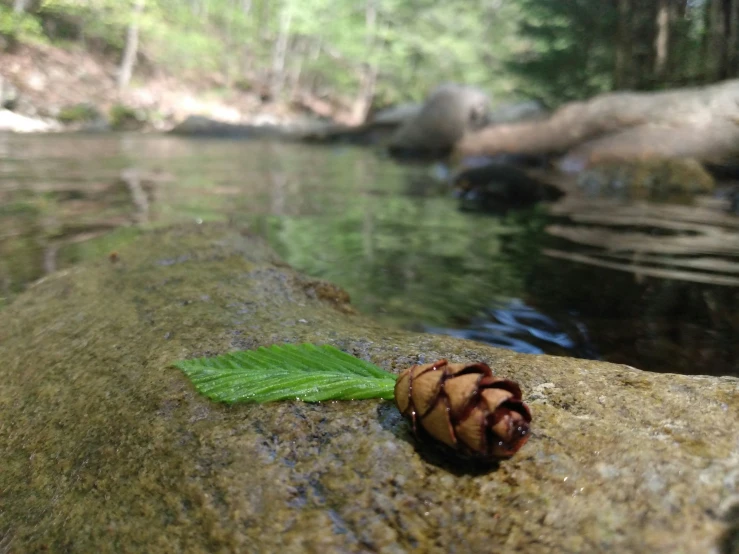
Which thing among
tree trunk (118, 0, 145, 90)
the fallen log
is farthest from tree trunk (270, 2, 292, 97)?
the fallen log

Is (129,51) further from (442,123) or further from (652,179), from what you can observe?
(652,179)

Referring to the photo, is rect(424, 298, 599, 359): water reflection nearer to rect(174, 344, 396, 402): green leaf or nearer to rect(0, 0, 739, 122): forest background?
rect(174, 344, 396, 402): green leaf

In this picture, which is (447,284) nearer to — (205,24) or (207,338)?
(207,338)

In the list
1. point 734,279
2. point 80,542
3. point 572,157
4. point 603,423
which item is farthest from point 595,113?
point 80,542

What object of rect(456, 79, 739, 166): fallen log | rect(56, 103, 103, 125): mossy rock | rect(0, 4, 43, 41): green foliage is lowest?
rect(456, 79, 739, 166): fallen log

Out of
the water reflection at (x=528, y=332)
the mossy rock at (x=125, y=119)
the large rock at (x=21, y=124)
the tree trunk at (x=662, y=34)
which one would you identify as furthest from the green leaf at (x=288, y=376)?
the mossy rock at (x=125, y=119)

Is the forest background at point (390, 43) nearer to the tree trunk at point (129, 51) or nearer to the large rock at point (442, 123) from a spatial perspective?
the tree trunk at point (129, 51)

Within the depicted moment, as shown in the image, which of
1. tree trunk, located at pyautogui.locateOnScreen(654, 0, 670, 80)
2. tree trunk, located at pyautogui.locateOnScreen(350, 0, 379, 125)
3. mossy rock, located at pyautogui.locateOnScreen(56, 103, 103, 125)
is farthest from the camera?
tree trunk, located at pyautogui.locateOnScreen(350, 0, 379, 125)

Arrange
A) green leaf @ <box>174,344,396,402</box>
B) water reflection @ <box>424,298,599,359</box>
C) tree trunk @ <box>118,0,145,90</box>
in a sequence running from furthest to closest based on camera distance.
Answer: tree trunk @ <box>118,0,145,90</box>, water reflection @ <box>424,298,599,359</box>, green leaf @ <box>174,344,396,402</box>
